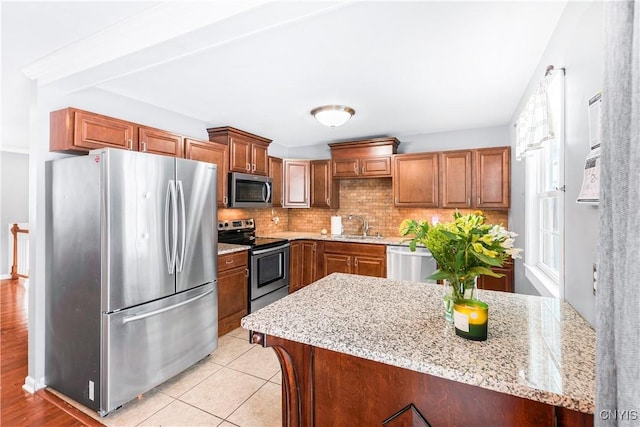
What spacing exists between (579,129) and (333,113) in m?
2.08

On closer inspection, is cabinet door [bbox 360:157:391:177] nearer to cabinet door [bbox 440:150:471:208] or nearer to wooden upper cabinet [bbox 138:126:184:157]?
cabinet door [bbox 440:150:471:208]

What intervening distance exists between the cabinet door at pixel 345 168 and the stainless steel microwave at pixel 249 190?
1.01 metres

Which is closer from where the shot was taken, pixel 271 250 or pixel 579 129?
pixel 579 129

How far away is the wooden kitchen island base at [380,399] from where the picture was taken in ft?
2.80

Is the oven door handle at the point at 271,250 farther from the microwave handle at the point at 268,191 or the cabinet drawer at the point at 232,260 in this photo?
the microwave handle at the point at 268,191

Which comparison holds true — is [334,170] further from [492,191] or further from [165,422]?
[165,422]

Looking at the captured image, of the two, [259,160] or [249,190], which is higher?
[259,160]

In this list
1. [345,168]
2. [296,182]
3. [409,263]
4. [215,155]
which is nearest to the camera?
[215,155]

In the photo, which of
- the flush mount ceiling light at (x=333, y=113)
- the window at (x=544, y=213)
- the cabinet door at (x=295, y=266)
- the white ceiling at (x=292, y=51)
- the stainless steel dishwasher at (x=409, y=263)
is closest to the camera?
the white ceiling at (x=292, y=51)

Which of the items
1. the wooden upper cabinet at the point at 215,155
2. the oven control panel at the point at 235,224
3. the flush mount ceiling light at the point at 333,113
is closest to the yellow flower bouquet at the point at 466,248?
the flush mount ceiling light at the point at 333,113

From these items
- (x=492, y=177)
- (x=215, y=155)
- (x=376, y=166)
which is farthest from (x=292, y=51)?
(x=492, y=177)

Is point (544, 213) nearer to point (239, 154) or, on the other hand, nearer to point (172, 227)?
point (172, 227)

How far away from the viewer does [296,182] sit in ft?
15.4

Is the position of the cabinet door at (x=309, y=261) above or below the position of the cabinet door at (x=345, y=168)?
below
